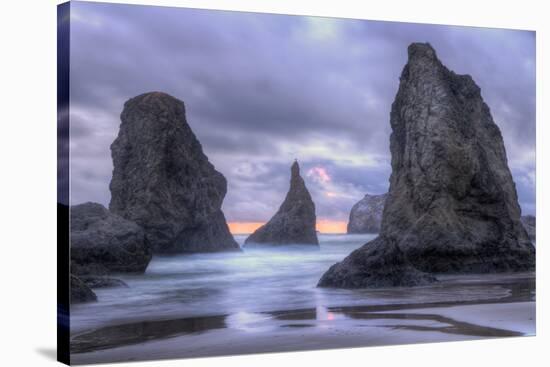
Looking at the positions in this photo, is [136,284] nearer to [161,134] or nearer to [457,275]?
[161,134]

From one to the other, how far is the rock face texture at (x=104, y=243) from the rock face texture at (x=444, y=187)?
3.38 m

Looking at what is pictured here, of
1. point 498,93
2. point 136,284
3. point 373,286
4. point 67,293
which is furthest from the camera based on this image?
point 498,93

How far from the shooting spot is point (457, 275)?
13953mm

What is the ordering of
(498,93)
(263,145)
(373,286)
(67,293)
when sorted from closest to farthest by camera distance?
(67,293) → (263,145) → (373,286) → (498,93)

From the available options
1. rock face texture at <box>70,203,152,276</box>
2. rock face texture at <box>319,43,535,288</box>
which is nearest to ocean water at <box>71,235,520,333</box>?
rock face texture at <box>70,203,152,276</box>

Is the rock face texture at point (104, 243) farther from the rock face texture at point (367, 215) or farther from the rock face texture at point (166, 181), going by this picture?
the rock face texture at point (367, 215)

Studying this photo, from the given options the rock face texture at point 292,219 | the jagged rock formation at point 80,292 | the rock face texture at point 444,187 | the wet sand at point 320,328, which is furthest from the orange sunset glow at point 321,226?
the jagged rock formation at point 80,292

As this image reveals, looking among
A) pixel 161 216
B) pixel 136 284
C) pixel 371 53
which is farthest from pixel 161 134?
pixel 371 53

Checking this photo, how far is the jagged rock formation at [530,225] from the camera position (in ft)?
47.3

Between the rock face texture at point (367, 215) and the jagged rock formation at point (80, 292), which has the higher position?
the rock face texture at point (367, 215)

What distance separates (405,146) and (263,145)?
2555 millimetres

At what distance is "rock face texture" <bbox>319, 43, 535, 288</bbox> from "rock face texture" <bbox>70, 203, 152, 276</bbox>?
3376 mm

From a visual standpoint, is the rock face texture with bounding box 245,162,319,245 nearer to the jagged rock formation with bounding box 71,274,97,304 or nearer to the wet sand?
the wet sand

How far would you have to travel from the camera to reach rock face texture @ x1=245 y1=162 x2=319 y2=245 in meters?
12.5
